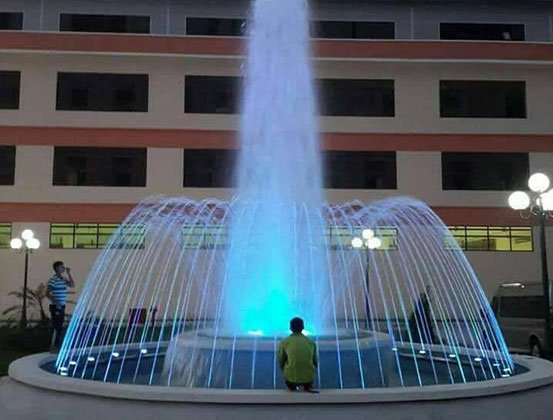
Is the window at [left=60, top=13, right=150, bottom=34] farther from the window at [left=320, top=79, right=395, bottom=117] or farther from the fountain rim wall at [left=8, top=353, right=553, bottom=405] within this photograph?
the fountain rim wall at [left=8, top=353, right=553, bottom=405]

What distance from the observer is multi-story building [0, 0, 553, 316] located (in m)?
29.5

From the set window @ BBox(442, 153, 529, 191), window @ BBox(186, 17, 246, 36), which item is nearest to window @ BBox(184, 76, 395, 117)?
window @ BBox(186, 17, 246, 36)

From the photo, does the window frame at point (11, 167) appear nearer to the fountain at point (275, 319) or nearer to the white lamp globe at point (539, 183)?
the fountain at point (275, 319)

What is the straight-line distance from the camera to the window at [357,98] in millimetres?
30422

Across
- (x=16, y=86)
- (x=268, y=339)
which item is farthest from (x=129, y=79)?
(x=268, y=339)

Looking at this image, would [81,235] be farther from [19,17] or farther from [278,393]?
[278,393]

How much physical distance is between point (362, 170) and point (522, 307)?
14.0m

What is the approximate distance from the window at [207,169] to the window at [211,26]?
20.1 feet

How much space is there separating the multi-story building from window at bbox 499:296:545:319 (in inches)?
494

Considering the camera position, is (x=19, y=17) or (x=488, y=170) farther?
(x=19, y=17)

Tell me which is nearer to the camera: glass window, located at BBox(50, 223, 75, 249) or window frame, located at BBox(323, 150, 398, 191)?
glass window, located at BBox(50, 223, 75, 249)

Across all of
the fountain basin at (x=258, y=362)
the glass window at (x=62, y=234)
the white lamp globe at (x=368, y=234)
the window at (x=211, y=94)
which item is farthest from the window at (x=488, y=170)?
the fountain basin at (x=258, y=362)

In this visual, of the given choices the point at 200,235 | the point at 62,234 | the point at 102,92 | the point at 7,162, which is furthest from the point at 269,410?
the point at 7,162

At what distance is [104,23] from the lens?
32219 mm
